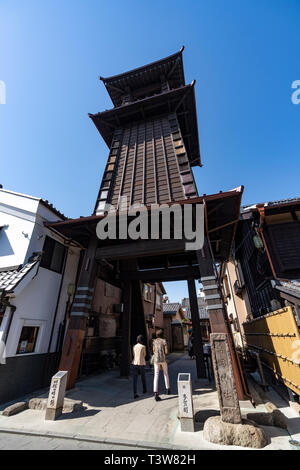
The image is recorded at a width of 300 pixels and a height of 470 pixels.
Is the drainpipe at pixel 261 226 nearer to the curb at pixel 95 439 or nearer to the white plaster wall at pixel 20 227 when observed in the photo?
the curb at pixel 95 439

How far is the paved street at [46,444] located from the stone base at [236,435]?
58.0 inches

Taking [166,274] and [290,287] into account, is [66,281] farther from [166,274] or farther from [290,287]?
[290,287]

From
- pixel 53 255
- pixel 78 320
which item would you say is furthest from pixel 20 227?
pixel 78 320

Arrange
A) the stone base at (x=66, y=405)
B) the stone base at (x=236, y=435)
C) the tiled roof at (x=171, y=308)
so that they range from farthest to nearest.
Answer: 1. the tiled roof at (x=171, y=308)
2. the stone base at (x=66, y=405)
3. the stone base at (x=236, y=435)

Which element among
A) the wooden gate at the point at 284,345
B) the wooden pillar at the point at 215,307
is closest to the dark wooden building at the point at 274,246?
the wooden gate at the point at 284,345

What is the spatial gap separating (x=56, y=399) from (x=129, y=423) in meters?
1.92

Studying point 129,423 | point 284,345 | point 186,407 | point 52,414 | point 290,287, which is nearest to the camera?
point 186,407

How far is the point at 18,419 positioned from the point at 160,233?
6.65 metres

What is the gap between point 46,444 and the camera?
12.8 feet

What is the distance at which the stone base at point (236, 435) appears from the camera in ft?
11.9

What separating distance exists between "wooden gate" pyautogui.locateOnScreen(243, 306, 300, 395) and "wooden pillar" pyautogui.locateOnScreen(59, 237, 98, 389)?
5.91 m
